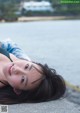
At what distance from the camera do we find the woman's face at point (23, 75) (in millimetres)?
4578

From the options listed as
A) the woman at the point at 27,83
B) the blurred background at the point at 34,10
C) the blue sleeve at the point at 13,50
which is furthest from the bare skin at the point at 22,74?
the blurred background at the point at 34,10

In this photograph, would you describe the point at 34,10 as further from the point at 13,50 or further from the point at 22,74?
the point at 22,74

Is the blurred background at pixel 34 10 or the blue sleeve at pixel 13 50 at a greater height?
the blurred background at pixel 34 10

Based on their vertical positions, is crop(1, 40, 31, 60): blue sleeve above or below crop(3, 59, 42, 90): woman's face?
above

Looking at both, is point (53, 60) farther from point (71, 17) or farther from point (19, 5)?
point (19, 5)

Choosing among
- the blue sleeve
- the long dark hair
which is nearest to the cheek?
the long dark hair

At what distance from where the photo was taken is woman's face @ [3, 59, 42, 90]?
15.0 feet

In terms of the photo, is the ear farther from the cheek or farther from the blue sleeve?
the blue sleeve

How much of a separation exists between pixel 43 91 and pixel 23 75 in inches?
10.3

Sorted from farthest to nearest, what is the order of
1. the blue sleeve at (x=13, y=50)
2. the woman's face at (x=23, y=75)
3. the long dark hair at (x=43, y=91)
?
the blue sleeve at (x=13, y=50)
the long dark hair at (x=43, y=91)
the woman's face at (x=23, y=75)

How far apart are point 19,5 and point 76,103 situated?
3841 centimetres

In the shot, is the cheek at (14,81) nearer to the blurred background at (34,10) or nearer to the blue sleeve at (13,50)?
the blue sleeve at (13,50)

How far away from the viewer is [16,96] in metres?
4.81

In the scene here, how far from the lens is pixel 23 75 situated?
15.0 ft
